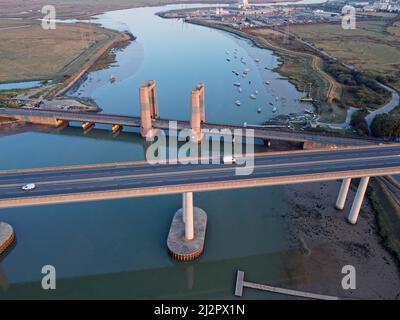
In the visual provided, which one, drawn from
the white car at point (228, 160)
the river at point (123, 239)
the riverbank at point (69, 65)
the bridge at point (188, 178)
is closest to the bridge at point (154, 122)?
the river at point (123, 239)

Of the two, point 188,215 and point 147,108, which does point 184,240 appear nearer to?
point 188,215

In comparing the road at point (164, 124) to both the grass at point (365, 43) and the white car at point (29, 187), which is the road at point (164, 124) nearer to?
the white car at point (29, 187)

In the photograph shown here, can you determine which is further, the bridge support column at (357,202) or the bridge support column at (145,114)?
the bridge support column at (145,114)

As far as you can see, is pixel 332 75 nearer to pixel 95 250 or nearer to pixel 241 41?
pixel 241 41

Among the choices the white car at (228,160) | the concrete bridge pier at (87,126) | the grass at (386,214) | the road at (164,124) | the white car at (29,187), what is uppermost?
the white car at (228,160)

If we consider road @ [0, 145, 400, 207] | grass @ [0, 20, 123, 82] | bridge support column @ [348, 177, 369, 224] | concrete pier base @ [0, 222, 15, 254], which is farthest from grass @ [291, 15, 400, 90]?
concrete pier base @ [0, 222, 15, 254]

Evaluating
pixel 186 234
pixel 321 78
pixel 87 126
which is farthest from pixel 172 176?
pixel 321 78
